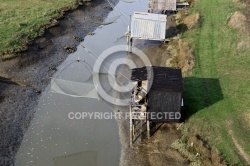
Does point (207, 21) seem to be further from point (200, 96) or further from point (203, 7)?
point (200, 96)

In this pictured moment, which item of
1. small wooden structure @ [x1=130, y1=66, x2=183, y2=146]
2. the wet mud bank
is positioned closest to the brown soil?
small wooden structure @ [x1=130, y1=66, x2=183, y2=146]

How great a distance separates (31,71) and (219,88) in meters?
22.2

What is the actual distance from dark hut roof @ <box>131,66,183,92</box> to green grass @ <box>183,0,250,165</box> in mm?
3672

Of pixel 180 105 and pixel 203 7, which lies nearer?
pixel 180 105

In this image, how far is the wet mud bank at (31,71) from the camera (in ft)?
99.4

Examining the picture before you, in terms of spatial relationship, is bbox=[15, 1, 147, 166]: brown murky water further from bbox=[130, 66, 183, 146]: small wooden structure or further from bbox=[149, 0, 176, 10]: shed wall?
bbox=[149, 0, 176, 10]: shed wall

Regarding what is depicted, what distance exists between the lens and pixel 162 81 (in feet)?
97.6

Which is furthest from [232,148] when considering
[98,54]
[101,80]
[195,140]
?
[98,54]

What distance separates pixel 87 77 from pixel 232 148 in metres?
19.4

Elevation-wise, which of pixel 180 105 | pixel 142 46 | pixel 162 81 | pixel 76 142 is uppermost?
pixel 142 46

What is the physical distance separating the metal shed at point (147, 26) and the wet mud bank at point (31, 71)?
920 cm

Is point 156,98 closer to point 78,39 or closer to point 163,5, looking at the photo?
point 78,39

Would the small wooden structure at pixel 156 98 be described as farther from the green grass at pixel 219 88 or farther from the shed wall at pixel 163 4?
the shed wall at pixel 163 4

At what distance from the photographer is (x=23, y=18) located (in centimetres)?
4947
